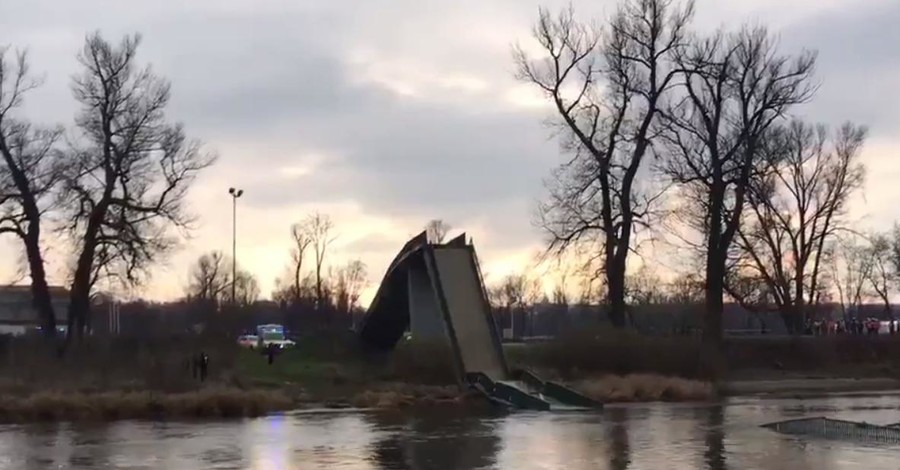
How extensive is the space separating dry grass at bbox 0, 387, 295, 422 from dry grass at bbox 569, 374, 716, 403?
1258cm

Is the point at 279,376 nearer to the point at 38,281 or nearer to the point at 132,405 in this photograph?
the point at 132,405

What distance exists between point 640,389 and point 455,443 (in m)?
19.3

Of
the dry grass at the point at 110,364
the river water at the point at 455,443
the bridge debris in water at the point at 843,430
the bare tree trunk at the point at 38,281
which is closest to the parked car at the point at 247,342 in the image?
the bare tree trunk at the point at 38,281

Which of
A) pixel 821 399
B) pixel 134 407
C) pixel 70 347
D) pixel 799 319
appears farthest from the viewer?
pixel 799 319

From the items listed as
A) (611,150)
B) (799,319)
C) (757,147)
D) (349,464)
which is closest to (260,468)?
(349,464)

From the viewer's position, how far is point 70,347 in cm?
4747

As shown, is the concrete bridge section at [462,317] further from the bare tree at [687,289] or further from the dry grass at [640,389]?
the bare tree at [687,289]

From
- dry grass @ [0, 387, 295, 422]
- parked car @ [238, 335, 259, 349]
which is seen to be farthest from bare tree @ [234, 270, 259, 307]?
dry grass @ [0, 387, 295, 422]

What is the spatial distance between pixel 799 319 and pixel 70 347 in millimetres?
44309

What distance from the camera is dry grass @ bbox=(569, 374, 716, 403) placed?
44.5 meters

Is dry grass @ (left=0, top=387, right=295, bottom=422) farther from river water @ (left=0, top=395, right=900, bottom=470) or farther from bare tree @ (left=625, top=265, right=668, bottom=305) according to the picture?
bare tree @ (left=625, top=265, right=668, bottom=305)

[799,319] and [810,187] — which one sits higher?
[810,187]

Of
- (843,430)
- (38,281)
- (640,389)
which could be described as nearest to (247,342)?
(38,281)

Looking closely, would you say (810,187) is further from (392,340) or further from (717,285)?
(392,340)
